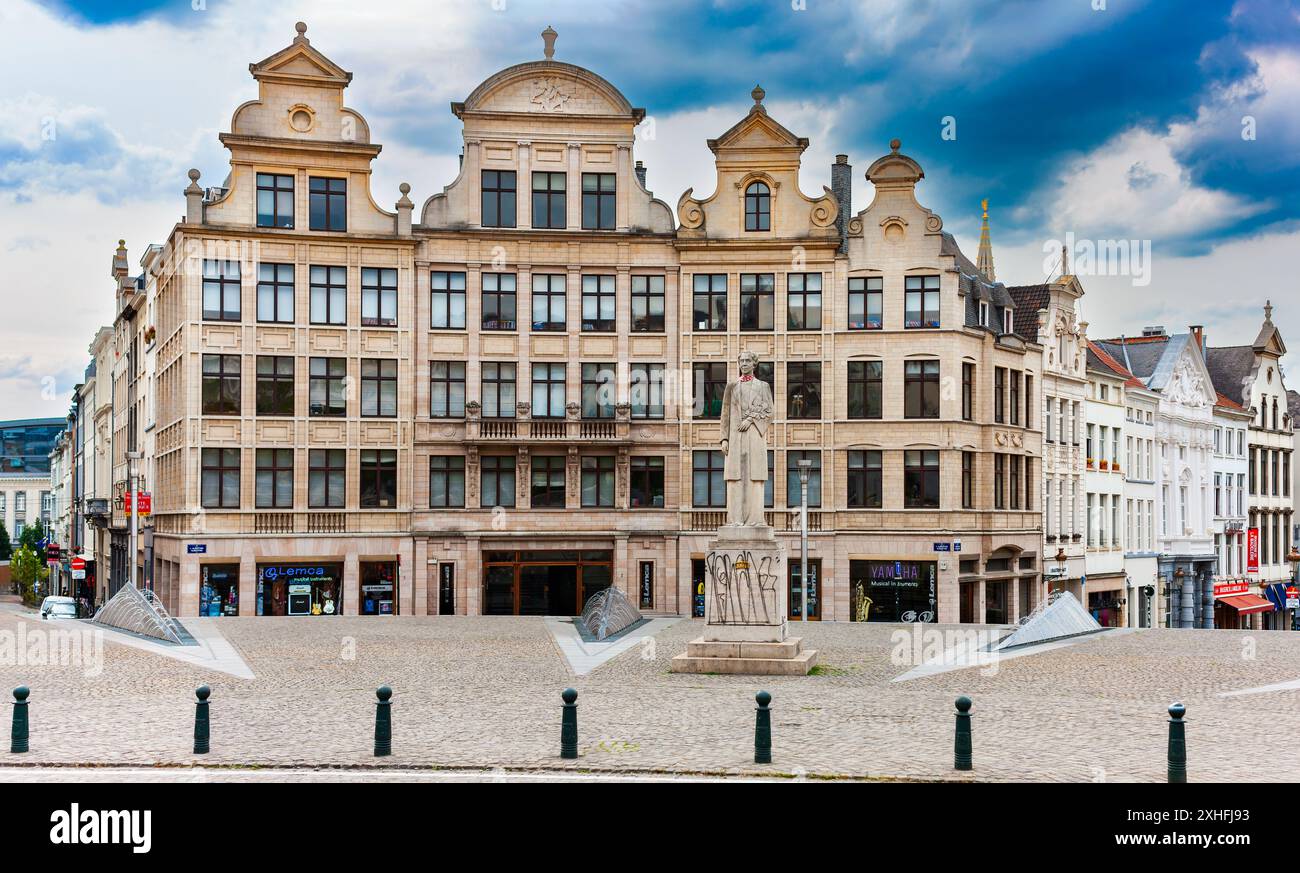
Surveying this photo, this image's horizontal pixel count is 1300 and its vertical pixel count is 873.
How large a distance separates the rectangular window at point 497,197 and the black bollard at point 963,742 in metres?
33.1

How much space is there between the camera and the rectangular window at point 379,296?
45156 mm

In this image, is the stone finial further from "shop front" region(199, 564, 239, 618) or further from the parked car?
the parked car

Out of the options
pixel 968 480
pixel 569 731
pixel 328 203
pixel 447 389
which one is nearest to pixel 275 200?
pixel 328 203

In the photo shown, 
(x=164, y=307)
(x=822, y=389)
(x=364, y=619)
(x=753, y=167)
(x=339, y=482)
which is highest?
(x=753, y=167)

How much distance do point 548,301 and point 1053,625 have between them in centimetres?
2029

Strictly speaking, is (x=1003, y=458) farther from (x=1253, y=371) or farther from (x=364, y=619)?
(x=1253, y=371)

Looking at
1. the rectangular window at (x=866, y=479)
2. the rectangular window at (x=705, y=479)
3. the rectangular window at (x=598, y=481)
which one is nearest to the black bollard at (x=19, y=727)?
the rectangular window at (x=598, y=481)

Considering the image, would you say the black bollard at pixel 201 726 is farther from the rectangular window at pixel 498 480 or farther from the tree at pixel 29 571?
the tree at pixel 29 571

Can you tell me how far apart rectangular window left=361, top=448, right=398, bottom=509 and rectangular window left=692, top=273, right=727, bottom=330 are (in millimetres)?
10575

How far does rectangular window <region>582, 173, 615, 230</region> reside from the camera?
151 feet

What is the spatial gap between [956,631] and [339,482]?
19448mm
